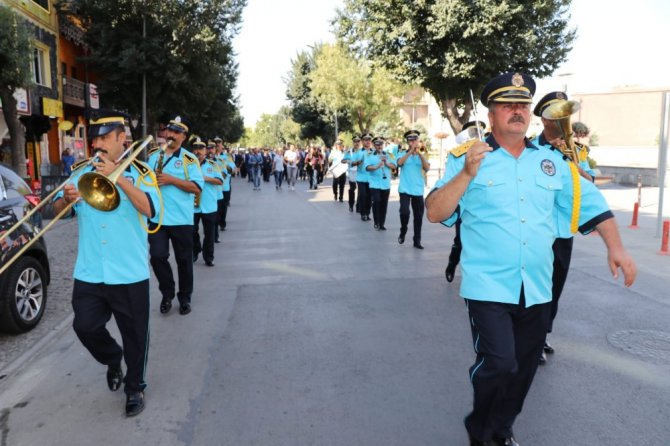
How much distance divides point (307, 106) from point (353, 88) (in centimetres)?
1574

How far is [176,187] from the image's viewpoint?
19.1 feet

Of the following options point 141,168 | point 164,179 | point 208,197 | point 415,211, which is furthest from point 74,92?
point 141,168

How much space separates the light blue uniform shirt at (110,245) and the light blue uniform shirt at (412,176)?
6.59 meters

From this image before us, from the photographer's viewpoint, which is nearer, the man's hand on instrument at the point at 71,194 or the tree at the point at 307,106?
the man's hand on instrument at the point at 71,194

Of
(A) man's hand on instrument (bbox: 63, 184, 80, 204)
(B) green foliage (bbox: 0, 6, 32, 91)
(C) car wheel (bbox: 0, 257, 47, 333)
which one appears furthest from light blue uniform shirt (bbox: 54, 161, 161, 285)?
(B) green foliage (bbox: 0, 6, 32, 91)

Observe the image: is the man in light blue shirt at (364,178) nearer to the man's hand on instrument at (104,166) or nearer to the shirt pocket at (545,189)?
the man's hand on instrument at (104,166)

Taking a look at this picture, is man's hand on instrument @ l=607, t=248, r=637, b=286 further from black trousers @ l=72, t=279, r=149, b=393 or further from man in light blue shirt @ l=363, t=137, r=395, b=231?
man in light blue shirt @ l=363, t=137, r=395, b=231

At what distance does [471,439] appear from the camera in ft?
10.2

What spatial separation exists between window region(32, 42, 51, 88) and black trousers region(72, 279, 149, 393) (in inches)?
903

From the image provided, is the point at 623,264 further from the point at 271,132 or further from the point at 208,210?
the point at 271,132

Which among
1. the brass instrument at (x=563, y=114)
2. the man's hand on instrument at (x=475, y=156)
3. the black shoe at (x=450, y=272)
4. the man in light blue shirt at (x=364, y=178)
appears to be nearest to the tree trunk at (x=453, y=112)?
the man in light blue shirt at (x=364, y=178)

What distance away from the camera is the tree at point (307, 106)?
5194 centimetres

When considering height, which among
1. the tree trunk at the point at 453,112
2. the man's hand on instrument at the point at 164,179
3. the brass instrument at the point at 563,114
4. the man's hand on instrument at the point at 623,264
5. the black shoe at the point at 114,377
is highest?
the tree trunk at the point at 453,112

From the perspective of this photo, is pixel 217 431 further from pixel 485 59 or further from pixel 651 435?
pixel 485 59
